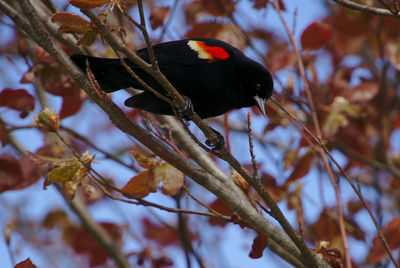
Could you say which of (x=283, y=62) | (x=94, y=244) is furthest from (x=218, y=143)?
(x=94, y=244)

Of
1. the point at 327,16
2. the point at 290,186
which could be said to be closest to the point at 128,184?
the point at 290,186

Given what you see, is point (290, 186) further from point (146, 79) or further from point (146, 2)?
point (146, 2)

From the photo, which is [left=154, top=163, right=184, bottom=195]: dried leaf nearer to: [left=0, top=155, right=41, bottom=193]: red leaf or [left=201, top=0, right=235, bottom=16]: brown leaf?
[left=0, top=155, right=41, bottom=193]: red leaf

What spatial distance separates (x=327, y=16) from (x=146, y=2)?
2.38m

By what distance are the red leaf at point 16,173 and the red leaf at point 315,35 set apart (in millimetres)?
1913

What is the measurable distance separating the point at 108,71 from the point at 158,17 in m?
0.72

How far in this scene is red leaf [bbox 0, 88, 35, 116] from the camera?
246cm

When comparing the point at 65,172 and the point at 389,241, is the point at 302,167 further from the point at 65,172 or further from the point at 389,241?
the point at 65,172

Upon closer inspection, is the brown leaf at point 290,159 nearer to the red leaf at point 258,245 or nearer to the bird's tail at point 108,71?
the red leaf at point 258,245

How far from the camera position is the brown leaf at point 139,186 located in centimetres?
212

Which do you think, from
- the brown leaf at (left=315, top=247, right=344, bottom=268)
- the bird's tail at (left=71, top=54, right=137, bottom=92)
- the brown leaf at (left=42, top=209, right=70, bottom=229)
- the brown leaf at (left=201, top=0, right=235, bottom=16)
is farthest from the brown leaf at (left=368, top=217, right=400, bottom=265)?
the brown leaf at (left=42, top=209, right=70, bottom=229)

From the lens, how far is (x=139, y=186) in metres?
2.13

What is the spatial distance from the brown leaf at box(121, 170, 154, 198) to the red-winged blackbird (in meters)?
0.59

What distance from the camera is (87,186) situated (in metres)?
2.29
